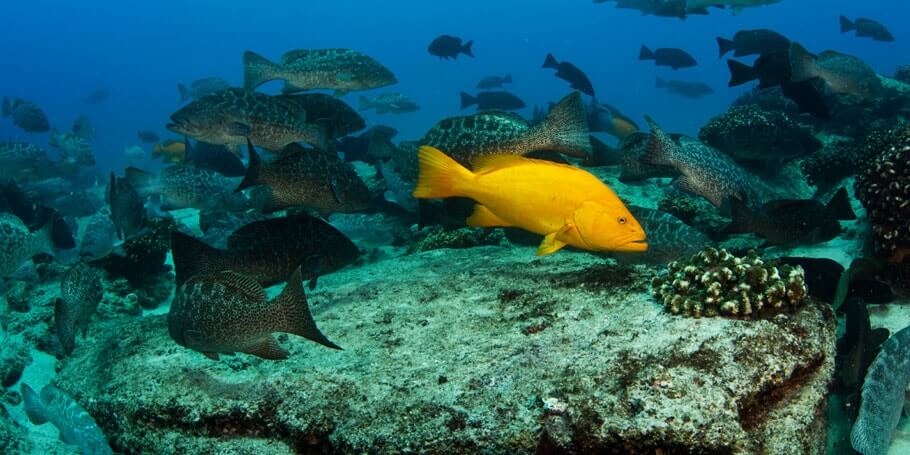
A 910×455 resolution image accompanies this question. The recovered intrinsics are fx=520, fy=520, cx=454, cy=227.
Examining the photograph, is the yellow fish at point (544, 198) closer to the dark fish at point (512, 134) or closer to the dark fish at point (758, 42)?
the dark fish at point (512, 134)

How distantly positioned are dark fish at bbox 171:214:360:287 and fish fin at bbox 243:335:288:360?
4.72ft

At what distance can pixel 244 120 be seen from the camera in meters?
6.67

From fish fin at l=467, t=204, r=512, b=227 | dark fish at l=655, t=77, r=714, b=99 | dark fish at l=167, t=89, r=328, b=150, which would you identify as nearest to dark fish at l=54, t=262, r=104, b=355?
dark fish at l=167, t=89, r=328, b=150

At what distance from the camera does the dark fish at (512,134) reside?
5.40 meters

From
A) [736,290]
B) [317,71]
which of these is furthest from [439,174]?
[317,71]

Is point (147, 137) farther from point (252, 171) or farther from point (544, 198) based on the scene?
point (544, 198)

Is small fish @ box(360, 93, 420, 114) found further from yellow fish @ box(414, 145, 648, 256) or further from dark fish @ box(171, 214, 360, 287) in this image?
yellow fish @ box(414, 145, 648, 256)

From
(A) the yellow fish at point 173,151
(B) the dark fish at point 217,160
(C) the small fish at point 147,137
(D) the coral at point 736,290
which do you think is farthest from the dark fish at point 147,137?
(D) the coral at point 736,290

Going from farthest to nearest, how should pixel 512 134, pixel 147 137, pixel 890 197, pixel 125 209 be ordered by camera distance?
1. pixel 147 137
2. pixel 125 209
3. pixel 512 134
4. pixel 890 197

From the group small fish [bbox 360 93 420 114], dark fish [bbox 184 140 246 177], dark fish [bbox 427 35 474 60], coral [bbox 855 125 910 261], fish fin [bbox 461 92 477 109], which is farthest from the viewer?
small fish [bbox 360 93 420 114]

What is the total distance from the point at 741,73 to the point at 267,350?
773 centimetres

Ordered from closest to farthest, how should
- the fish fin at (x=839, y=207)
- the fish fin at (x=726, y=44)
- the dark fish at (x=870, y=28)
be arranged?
1. the fish fin at (x=839, y=207)
2. the fish fin at (x=726, y=44)
3. the dark fish at (x=870, y=28)

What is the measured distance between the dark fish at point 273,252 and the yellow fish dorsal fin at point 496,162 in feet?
6.69

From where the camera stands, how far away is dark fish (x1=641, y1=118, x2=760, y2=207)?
604 centimetres
